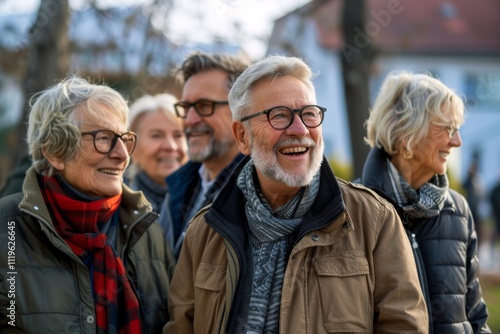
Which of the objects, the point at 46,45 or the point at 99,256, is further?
the point at 46,45

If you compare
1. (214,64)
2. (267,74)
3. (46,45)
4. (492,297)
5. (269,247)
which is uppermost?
(46,45)

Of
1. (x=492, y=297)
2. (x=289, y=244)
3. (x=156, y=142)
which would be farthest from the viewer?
(x=492, y=297)

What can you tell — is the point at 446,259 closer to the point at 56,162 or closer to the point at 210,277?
the point at 210,277

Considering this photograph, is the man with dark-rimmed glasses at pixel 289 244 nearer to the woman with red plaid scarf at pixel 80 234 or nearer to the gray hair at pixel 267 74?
the gray hair at pixel 267 74

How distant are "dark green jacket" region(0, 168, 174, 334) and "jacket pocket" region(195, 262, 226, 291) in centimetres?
51

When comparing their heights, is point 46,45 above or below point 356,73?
above

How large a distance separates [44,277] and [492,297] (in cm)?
889

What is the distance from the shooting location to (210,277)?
3.44m

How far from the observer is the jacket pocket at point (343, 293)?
307 centimetres

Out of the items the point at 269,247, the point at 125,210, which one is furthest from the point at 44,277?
the point at 269,247

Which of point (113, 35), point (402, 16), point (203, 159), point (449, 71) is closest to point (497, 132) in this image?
point (449, 71)

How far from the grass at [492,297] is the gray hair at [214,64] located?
5274mm

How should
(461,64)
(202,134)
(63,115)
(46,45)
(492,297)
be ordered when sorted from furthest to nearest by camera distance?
(461,64) < (492,297) < (46,45) < (202,134) < (63,115)

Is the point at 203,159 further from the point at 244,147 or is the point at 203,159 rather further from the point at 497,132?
the point at 497,132
